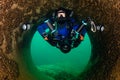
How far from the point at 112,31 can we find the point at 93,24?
1.43ft

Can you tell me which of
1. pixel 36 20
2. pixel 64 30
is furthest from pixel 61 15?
pixel 36 20

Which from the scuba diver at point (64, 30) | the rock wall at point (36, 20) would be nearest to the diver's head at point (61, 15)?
the scuba diver at point (64, 30)

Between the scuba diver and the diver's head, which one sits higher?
the diver's head

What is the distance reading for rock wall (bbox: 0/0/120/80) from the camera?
195 inches

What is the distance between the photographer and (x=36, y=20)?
5551 mm

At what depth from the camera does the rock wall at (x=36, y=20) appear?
16.2 ft

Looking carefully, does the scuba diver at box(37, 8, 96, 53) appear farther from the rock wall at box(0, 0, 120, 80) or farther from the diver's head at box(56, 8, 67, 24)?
the rock wall at box(0, 0, 120, 80)

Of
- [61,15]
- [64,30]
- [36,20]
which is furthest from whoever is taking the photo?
[64,30]

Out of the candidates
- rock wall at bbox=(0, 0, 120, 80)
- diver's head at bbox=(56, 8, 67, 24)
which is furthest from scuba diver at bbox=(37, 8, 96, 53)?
rock wall at bbox=(0, 0, 120, 80)

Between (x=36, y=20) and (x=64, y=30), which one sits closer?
(x=36, y=20)

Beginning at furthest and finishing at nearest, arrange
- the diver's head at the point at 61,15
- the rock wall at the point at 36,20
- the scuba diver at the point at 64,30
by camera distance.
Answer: the scuba diver at the point at 64,30 < the diver's head at the point at 61,15 < the rock wall at the point at 36,20

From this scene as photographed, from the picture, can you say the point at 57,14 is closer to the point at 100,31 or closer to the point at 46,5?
the point at 46,5

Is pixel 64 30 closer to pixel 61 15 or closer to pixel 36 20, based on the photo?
pixel 61 15

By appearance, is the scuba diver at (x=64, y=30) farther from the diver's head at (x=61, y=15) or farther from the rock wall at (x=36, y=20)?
the rock wall at (x=36, y=20)
